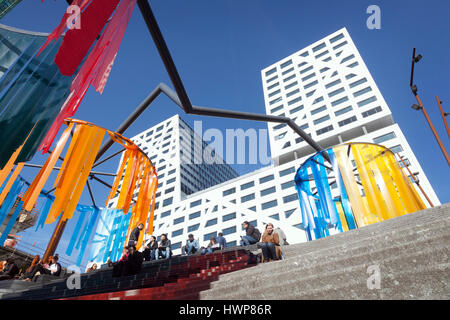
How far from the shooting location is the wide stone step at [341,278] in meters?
2.58

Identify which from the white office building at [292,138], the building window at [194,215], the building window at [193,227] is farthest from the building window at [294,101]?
the building window at [193,227]

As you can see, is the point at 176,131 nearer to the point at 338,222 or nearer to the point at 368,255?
the point at 338,222

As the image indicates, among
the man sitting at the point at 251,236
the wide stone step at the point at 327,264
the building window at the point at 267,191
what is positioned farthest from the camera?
the building window at the point at 267,191

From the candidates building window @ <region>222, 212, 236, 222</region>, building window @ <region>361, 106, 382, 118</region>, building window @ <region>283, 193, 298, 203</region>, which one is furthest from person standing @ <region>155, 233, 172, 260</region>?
building window @ <region>361, 106, 382, 118</region>

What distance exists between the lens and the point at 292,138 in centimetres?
5584

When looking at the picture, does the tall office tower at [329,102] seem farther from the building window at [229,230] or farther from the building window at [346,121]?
the building window at [229,230]

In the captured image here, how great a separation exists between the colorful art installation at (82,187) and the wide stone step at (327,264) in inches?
194

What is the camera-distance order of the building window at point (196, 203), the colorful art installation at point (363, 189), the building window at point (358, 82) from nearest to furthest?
the colorful art installation at point (363, 189)
the building window at point (358, 82)
the building window at point (196, 203)

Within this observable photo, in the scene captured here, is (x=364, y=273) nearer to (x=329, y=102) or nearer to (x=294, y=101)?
(x=329, y=102)

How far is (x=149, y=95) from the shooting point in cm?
678

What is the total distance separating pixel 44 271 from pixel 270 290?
1028cm

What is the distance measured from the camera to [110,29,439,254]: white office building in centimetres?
4734

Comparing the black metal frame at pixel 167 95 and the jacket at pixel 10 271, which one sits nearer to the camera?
the black metal frame at pixel 167 95
